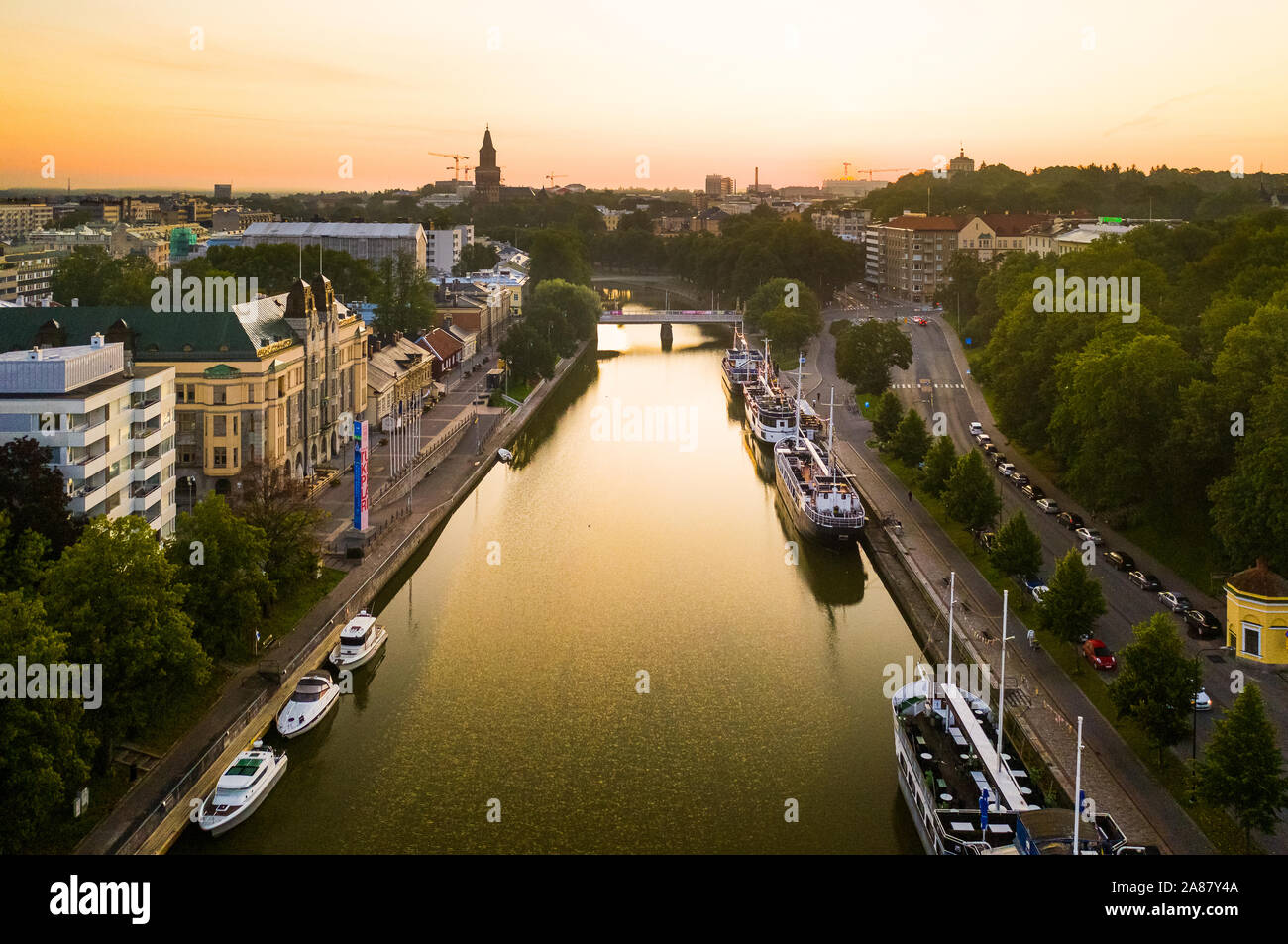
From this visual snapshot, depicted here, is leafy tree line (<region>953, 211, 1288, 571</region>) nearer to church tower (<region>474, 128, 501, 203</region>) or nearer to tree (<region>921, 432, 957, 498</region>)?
tree (<region>921, 432, 957, 498</region>)

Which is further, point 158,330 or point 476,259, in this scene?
point 476,259

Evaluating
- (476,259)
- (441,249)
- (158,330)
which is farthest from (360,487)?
(441,249)

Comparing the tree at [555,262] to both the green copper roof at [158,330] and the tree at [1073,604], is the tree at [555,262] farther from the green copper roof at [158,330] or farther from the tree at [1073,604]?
the tree at [1073,604]

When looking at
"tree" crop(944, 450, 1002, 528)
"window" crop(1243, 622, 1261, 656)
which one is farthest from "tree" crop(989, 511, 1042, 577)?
"window" crop(1243, 622, 1261, 656)

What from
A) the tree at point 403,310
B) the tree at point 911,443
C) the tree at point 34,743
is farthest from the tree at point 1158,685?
the tree at point 403,310

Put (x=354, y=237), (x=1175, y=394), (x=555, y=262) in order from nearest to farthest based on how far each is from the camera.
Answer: (x=1175, y=394) → (x=354, y=237) → (x=555, y=262)

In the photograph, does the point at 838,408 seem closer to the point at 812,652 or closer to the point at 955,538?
the point at 955,538

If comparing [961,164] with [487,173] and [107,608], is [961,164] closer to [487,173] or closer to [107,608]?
[487,173]
